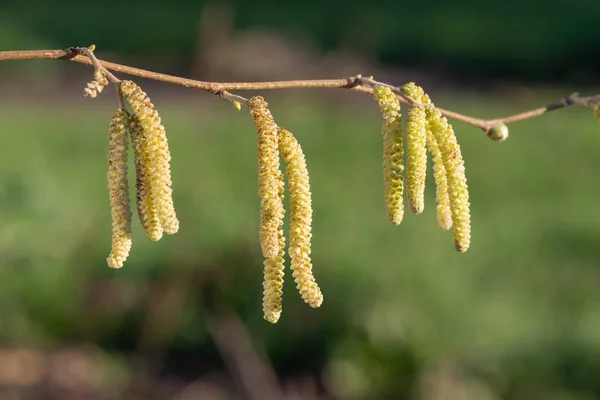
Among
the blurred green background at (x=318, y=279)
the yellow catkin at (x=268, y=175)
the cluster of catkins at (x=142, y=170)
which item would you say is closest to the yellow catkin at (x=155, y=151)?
the cluster of catkins at (x=142, y=170)

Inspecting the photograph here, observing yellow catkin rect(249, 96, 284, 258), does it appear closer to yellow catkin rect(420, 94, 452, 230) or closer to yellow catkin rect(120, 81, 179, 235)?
yellow catkin rect(120, 81, 179, 235)

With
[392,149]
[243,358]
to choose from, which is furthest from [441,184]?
[243,358]

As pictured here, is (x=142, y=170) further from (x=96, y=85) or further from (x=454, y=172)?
(x=454, y=172)

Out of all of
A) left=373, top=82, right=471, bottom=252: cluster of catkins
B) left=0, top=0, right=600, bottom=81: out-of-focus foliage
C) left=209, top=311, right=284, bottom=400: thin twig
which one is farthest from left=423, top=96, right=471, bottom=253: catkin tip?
left=0, top=0, right=600, bottom=81: out-of-focus foliage

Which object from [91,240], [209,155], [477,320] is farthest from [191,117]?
[477,320]

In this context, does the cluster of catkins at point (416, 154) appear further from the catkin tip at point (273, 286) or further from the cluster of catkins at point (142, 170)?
the cluster of catkins at point (142, 170)
